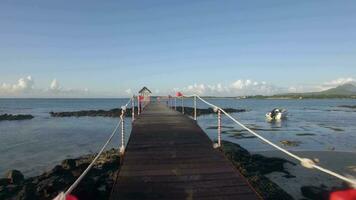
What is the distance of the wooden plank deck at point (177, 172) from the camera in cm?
703

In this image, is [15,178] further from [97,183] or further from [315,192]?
[315,192]

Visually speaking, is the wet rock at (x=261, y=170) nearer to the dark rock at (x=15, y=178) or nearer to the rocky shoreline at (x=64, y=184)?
the rocky shoreline at (x=64, y=184)

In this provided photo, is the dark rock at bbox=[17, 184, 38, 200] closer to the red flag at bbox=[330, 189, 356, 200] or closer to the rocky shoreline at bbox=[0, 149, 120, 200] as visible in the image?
the rocky shoreline at bbox=[0, 149, 120, 200]

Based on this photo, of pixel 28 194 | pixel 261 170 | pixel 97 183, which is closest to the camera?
pixel 28 194

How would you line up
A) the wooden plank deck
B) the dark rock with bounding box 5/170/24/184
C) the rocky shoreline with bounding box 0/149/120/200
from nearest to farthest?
the wooden plank deck
the rocky shoreline with bounding box 0/149/120/200
the dark rock with bounding box 5/170/24/184

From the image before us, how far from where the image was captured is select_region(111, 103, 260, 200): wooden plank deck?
7.03 metres

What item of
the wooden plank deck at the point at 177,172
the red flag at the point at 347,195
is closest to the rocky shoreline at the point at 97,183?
the wooden plank deck at the point at 177,172

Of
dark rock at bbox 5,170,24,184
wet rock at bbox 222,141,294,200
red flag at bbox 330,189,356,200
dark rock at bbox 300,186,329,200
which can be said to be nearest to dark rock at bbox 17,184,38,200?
dark rock at bbox 5,170,24,184

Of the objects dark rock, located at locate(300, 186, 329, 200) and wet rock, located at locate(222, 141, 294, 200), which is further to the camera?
dark rock, located at locate(300, 186, 329, 200)

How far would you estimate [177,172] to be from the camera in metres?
8.43

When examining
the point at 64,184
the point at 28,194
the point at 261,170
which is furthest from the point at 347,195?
the point at 261,170

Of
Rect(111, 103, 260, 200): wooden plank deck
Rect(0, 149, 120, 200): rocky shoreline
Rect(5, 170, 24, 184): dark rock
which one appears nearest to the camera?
Rect(111, 103, 260, 200): wooden plank deck

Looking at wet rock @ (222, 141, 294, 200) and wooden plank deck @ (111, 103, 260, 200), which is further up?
wooden plank deck @ (111, 103, 260, 200)

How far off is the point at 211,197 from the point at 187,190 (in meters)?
0.59
